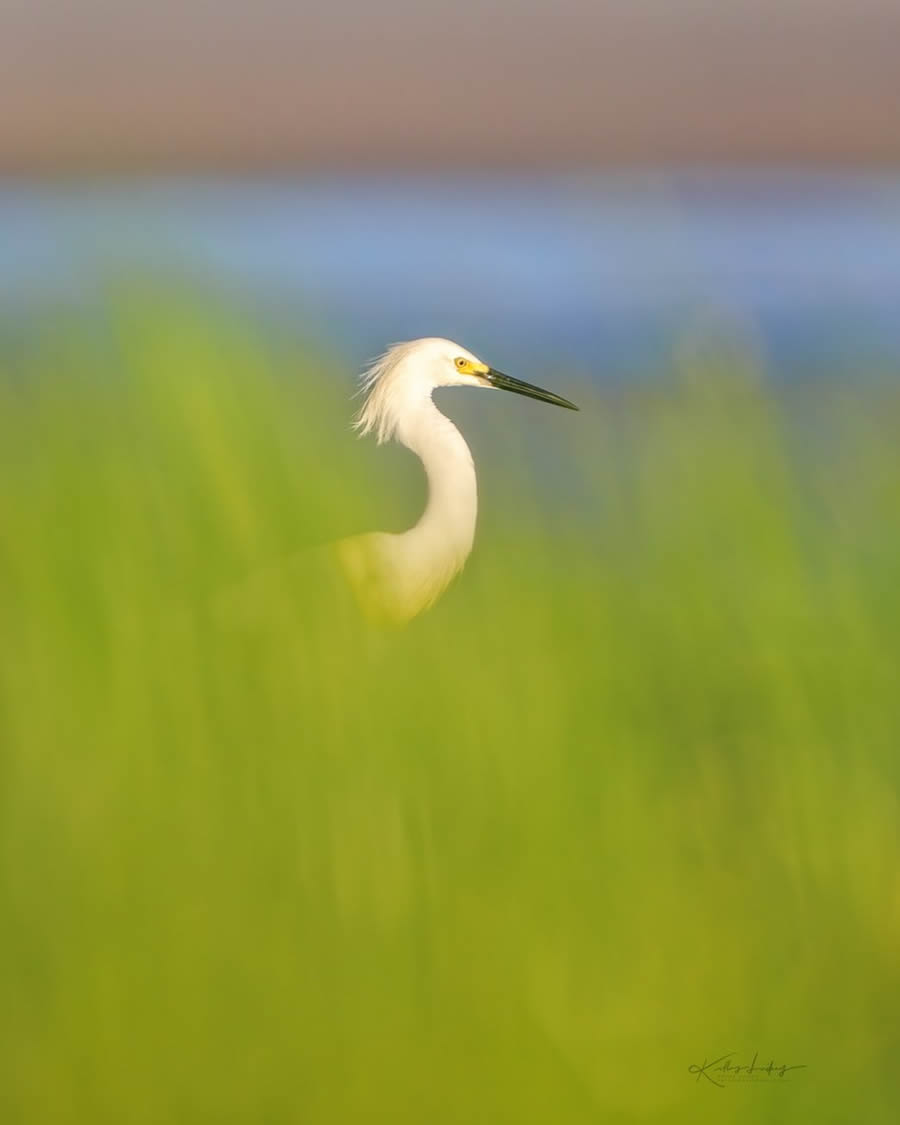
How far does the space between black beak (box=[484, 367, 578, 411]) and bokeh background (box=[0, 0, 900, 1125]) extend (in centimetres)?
2

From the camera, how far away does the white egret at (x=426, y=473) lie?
1.22 meters

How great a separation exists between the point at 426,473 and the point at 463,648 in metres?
0.23

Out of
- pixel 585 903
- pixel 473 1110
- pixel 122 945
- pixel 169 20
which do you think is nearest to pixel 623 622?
pixel 585 903

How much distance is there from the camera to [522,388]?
4.04ft

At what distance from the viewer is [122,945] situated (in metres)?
1.26

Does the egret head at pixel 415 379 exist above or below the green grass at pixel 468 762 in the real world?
above

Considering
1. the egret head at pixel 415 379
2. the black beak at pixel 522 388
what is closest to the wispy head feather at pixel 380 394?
the egret head at pixel 415 379
